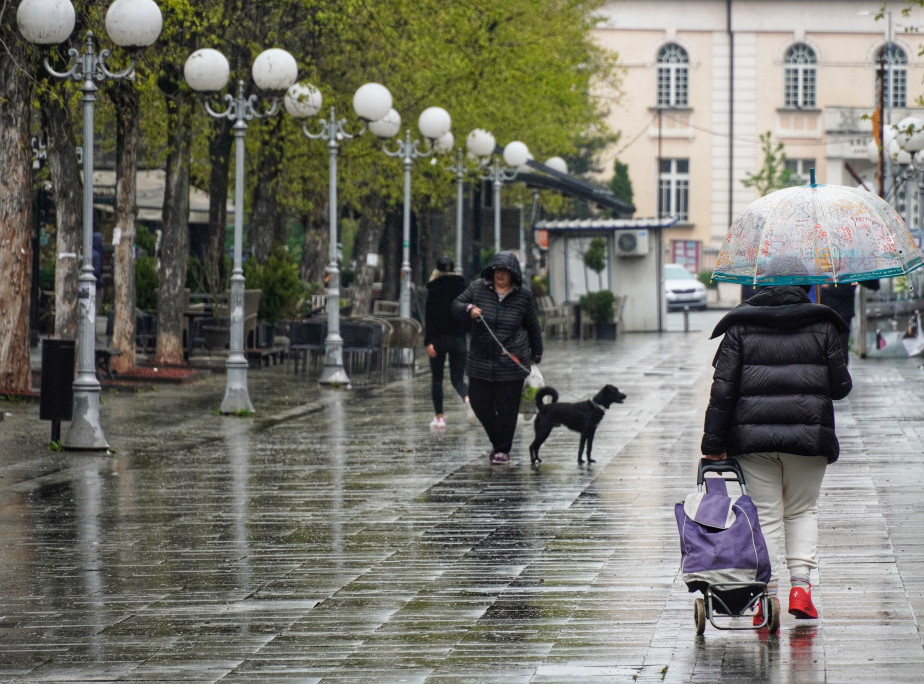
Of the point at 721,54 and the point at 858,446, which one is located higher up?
the point at 721,54

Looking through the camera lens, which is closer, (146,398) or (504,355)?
(504,355)

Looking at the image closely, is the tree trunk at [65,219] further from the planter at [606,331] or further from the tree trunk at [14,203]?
the planter at [606,331]

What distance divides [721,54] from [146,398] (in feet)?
167

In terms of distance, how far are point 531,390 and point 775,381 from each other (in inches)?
363

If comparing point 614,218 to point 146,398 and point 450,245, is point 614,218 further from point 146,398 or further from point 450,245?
point 146,398

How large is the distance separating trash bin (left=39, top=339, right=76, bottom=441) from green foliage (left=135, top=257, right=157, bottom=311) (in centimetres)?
1125

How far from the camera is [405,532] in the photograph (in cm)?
984

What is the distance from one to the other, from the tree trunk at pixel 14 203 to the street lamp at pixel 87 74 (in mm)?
2568

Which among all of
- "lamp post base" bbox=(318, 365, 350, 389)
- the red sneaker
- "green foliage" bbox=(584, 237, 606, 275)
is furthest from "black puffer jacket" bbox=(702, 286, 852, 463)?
"green foliage" bbox=(584, 237, 606, 275)

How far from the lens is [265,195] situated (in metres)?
27.9

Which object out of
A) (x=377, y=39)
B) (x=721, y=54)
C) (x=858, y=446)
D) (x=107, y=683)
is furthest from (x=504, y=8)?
(x=721, y=54)

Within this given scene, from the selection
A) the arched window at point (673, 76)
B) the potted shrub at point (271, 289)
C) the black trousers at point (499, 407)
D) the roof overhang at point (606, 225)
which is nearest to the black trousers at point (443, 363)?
the black trousers at point (499, 407)

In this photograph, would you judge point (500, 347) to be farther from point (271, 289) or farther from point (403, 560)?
point (271, 289)

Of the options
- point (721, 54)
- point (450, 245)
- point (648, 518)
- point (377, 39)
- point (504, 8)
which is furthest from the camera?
point (721, 54)
